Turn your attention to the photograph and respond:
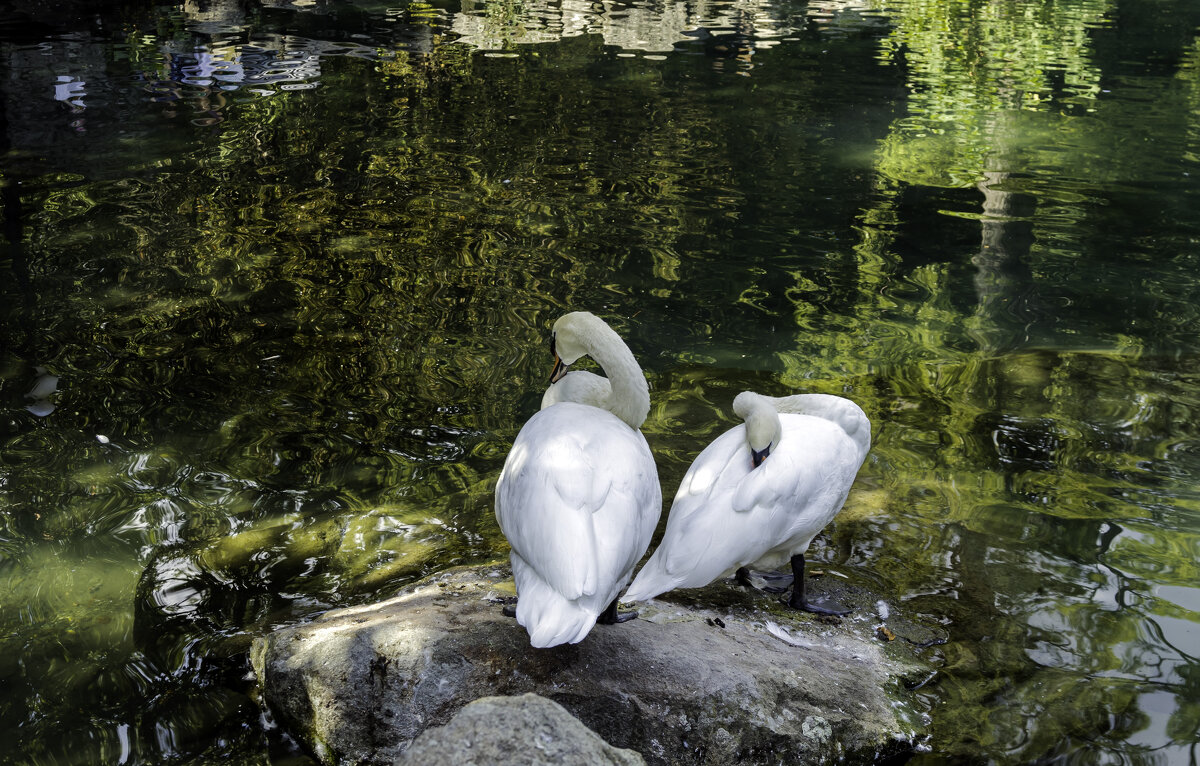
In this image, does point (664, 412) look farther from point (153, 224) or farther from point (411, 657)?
point (153, 224)

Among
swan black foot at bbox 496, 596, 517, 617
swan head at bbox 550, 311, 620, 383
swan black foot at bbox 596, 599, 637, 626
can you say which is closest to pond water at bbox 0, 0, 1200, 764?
swan black foot at bbox 496, 596, 517, 617

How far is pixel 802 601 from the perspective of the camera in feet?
14.1

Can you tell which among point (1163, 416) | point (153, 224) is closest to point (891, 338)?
point (1163, 416)

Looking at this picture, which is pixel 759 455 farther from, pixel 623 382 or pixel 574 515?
pixel 574 515

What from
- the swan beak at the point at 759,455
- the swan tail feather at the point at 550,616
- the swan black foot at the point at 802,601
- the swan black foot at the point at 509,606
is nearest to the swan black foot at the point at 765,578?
the swan black foot at the point at 802,601

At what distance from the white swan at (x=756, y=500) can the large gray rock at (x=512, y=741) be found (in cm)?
127

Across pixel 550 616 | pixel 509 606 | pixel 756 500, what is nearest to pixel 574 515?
pixel 550 616

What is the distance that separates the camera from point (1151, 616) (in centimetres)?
427

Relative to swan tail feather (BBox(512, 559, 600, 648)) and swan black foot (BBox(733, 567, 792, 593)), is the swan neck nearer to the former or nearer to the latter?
swan black foot (BBox(733, 567, 792, 593))

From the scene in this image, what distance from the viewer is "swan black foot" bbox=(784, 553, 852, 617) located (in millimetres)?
4270

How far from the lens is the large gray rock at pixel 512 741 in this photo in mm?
2355

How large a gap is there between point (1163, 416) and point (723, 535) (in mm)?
3637

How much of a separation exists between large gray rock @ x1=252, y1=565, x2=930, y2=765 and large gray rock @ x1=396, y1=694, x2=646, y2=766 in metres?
0.83

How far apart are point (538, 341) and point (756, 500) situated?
11.0 feet
